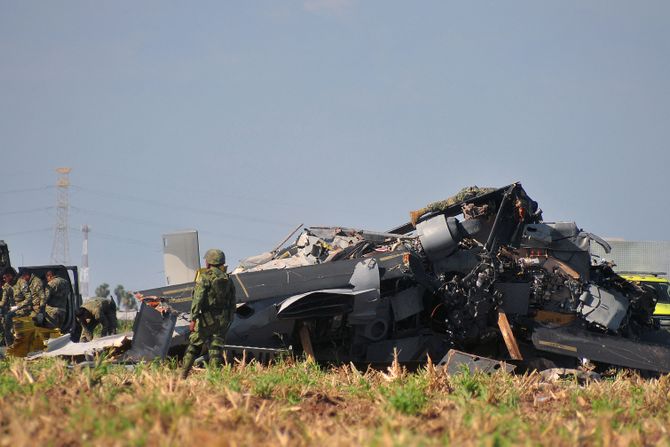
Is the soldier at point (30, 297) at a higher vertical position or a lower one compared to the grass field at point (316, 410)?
higher

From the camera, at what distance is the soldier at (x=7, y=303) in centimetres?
1962

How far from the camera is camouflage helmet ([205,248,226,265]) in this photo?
42.0 feet

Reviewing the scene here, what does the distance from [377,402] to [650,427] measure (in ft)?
8.67

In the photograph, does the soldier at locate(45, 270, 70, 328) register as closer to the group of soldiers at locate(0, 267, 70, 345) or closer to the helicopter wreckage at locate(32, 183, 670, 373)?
the group of soldiers at locate(0, 267, 70, 345)

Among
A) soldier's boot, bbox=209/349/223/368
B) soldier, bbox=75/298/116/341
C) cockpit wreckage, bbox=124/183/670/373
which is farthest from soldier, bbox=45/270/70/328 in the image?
soldier's boot, bbox=209/349/223/368

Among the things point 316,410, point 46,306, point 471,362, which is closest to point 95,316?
point 46,306

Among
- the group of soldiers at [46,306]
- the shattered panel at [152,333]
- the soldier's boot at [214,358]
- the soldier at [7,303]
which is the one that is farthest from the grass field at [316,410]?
the soldier at [7,303]

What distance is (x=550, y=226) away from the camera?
17.1 metres

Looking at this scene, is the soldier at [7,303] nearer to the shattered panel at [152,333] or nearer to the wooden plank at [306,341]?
the shattered panel at [152,333]

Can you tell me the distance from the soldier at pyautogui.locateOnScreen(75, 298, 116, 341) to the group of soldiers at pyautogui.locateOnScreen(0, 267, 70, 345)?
0.59 m

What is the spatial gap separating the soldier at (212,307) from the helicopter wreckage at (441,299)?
4.55ft

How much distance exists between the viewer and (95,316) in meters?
19.2

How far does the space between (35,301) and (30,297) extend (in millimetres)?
173

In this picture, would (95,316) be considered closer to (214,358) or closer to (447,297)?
(214,358)
